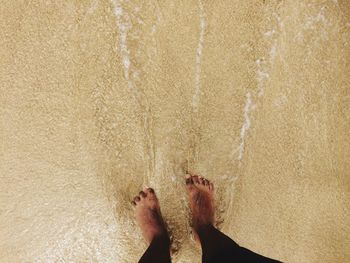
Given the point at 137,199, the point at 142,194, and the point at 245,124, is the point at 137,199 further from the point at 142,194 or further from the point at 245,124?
the point at 245,124

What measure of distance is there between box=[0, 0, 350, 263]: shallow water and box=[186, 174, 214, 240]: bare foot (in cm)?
5

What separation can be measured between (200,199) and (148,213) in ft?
0.86

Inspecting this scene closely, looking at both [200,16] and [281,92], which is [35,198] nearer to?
[200,16]

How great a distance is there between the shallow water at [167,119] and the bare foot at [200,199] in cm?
5

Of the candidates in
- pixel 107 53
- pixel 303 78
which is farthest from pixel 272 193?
pixel 107 53

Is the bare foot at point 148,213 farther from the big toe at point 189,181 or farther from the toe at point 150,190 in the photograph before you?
the big toe at point 189,181

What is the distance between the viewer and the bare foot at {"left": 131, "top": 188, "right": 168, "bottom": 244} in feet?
5.82

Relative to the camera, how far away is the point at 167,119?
171cm

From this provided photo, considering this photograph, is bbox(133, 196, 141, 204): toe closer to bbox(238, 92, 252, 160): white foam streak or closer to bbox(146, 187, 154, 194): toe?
bbox(146, 187, 154, 194): toe

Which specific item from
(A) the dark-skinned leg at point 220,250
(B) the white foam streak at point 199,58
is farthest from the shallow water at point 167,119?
(A) the dark-skinned leg at point 220,250

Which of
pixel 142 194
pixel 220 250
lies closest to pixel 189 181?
pixel 142 194

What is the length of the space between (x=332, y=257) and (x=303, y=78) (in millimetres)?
988

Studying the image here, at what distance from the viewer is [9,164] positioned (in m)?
1.67

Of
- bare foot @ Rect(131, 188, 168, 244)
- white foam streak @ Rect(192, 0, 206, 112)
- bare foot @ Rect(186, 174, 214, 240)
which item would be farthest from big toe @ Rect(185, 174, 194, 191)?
white foam streak @ Rect(192, 0, 206, 112)
